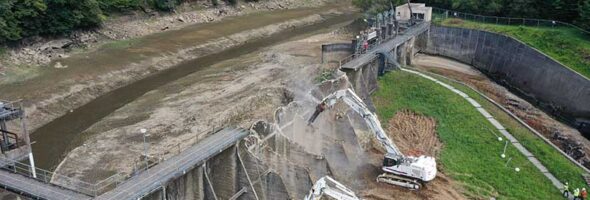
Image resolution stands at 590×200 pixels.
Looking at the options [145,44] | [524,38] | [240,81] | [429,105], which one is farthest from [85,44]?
[524,38]

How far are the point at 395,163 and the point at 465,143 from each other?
7.85m

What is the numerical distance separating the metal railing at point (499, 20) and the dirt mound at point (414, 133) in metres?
23.6

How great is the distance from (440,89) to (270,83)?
638 inches

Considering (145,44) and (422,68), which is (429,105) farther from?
(145,44)

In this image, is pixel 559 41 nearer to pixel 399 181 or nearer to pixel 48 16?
pixel 399 181

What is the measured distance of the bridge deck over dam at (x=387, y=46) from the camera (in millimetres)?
45369

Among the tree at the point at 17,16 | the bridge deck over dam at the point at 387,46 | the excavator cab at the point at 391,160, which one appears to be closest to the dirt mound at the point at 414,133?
the excavator cab at the point at 391,160

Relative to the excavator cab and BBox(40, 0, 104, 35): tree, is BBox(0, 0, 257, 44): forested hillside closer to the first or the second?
BBox(40, 0, 104, 35): tree

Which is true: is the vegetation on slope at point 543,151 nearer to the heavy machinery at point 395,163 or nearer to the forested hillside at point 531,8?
the heavy machinery at point 395,163

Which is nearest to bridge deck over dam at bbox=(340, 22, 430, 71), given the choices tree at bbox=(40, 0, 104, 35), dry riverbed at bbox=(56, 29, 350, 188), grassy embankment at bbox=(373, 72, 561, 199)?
grassy embankment at bbox=(373, 72, 561, 199)

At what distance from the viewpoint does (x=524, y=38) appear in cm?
5497

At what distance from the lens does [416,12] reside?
65.2m

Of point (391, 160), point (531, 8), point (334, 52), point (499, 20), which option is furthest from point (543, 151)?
point (499, 20)

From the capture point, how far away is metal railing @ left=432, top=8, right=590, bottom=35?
57.5m
